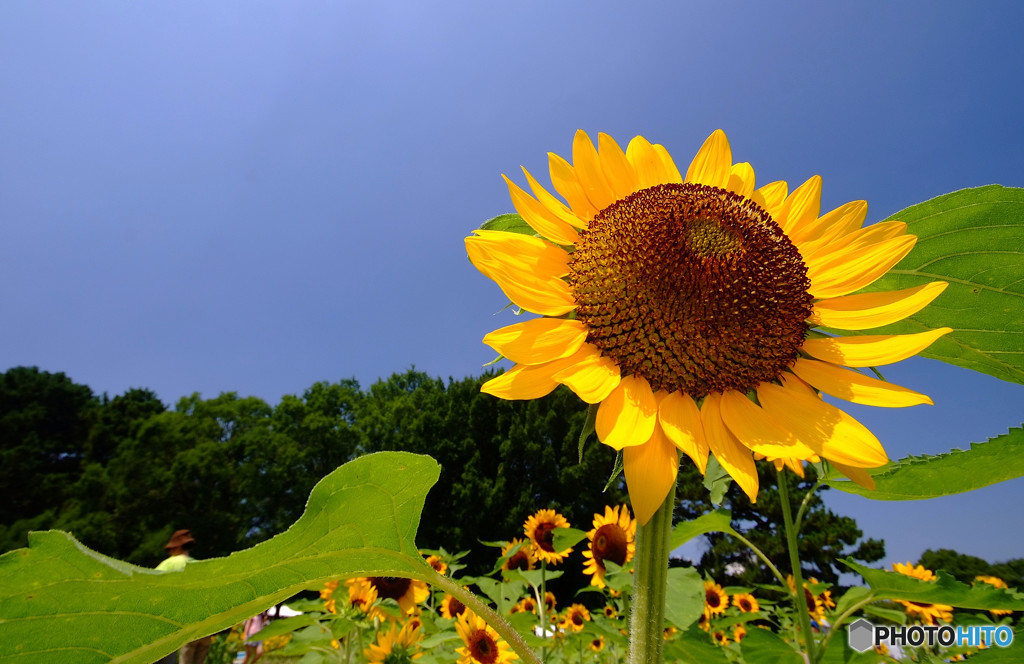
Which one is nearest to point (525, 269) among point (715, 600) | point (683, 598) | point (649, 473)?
point (649, 473)

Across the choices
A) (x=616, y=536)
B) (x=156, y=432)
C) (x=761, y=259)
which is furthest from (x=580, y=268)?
(x=156, y=432)

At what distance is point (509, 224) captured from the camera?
1.13 m

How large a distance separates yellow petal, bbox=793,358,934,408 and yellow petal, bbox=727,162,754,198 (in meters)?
0.44

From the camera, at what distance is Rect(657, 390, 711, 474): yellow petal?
2.52ft

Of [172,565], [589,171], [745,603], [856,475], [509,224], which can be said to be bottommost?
[172,565]

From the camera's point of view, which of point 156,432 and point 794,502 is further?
point 156,432

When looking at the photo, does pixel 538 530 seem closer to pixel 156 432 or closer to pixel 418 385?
pixel 418 385

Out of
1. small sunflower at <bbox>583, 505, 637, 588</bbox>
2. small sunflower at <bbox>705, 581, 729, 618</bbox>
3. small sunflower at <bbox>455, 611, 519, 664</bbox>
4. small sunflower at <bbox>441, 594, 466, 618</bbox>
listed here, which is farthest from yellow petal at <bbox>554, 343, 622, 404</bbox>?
small sunflower at <bbox>705, 581, 729, 618</bbox>

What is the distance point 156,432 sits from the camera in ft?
103

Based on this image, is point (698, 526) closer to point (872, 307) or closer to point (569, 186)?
point (872, 307)

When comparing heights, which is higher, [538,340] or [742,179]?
[742,179]

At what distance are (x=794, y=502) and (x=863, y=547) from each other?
2562mm

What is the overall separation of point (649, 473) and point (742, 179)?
747mm

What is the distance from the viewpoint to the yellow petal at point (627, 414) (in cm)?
76
